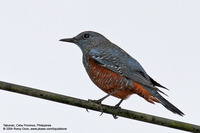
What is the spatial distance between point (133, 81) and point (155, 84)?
2.99 feet

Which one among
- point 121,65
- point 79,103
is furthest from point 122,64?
point 79,103

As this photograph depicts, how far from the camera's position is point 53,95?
4.93 m

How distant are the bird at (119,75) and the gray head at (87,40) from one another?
0.16 m

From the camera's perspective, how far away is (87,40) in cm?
845

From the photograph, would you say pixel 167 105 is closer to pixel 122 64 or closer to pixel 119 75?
pixel 119 75

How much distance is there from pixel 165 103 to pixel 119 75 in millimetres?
1109

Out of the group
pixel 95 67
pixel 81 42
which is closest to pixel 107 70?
pixel 95 67

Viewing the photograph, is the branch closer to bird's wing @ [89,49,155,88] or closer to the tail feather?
the tail feather

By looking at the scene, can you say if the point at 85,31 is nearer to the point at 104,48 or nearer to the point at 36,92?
the point at 104,48

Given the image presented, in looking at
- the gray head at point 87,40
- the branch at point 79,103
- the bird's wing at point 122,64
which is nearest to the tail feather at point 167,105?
the bird's wing at point 122,64

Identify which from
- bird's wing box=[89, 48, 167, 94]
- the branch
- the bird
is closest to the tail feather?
the bird

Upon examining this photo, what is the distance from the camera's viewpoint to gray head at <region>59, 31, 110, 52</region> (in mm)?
8375

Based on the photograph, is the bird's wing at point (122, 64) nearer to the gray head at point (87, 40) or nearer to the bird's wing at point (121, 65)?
the bird's wing at point (121, 65)

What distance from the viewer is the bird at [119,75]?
282 inches
